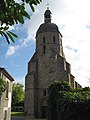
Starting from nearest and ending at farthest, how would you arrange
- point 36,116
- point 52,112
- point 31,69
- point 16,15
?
point 16,15 < point 52,112 < point 36,116 < point 31,69

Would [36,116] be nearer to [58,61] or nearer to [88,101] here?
[58,61]

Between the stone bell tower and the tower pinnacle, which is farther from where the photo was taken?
the tower pinnacle

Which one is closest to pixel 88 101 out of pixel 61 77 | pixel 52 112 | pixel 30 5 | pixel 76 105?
pixel 76 105

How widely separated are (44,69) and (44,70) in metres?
0.23

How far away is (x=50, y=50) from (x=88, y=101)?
33.9 meters

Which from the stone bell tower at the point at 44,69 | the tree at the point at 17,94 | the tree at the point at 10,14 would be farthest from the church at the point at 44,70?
the tree at the point at 10,14

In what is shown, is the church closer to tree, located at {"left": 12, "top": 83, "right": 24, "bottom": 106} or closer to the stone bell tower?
the stone bell tower

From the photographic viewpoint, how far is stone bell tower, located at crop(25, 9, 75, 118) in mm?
44344

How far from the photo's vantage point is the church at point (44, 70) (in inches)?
1746

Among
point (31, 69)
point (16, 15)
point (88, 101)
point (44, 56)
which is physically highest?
point (44, 56)

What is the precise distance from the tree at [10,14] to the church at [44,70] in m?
41.5

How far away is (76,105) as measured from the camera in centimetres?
1426

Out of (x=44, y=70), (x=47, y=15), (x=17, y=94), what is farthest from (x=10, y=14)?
(x=17, y=94)

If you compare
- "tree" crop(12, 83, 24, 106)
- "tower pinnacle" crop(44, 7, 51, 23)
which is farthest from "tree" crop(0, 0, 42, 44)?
"tree" crop(12, 83, 24, 106)
